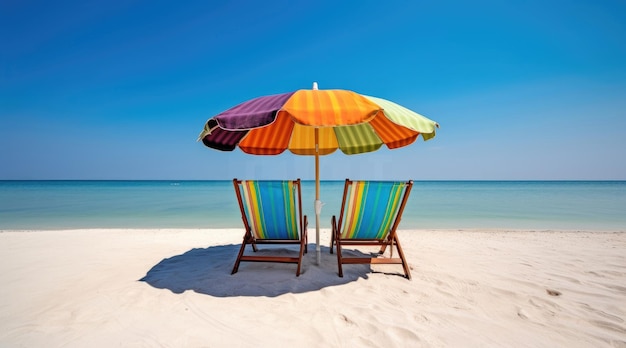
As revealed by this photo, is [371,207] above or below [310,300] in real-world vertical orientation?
above

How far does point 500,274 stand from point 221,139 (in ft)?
11.9

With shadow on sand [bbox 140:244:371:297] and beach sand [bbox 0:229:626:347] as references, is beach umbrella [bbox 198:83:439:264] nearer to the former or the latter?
shadow on sand [bbox 140:244:371:297]

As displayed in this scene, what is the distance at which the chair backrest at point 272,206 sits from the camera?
2.96m

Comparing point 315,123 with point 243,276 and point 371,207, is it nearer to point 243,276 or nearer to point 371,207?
point 371,207

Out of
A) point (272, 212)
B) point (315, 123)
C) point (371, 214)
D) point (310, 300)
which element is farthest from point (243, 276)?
point (315, 123)

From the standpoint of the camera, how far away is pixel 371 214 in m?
3.06

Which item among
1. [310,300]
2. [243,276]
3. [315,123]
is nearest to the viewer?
[315,123]

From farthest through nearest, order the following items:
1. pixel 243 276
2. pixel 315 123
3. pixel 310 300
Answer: pixel 243 276
pixel 310 300
pixel 315 123

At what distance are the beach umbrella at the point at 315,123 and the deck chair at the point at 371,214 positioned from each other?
44cm

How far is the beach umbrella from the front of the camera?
2289 millimetres

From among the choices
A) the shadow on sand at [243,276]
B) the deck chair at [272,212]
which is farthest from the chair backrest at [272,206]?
the shadow on sand at [243,276]

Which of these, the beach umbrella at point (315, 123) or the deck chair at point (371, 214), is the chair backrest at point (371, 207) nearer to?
the deck chair at point (371, 214)

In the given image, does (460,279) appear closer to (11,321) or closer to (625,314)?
(625,314)

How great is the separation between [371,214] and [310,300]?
114 cm
